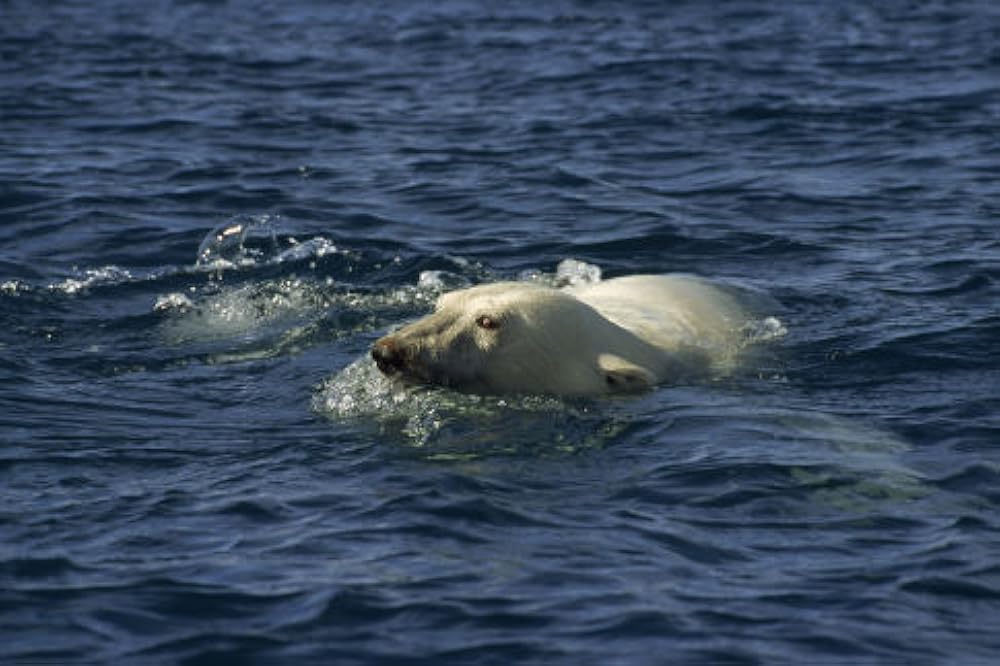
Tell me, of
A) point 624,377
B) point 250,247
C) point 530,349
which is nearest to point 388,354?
point 530,349

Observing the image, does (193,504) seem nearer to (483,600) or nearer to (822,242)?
(483,600)

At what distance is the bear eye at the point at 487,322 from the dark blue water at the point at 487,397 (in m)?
0.37

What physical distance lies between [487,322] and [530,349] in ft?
0.85

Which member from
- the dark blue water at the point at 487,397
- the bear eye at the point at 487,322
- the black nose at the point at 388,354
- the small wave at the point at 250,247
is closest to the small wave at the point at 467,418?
the dark blue water at the point at 487,397

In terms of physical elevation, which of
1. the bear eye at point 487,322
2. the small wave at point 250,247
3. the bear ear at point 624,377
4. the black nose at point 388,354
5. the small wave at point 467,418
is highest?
the bear eye at point 487,322

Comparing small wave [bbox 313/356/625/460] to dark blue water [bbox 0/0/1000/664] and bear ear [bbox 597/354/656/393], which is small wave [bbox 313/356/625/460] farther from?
bear ear [bbox 597/354/656/393]

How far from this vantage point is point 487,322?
10086 mm

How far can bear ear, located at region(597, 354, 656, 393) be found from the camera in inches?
398

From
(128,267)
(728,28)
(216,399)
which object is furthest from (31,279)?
(728,28)

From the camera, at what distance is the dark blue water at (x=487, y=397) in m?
7.31

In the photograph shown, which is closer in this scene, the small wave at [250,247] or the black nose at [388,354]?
the black nose at [388,354]

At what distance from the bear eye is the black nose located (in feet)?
1.55

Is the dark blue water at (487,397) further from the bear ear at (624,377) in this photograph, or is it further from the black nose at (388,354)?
the black nose at (388,354)

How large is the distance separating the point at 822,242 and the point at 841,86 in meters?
6.52
